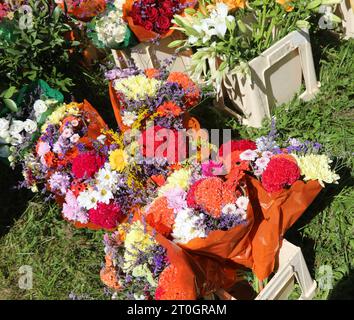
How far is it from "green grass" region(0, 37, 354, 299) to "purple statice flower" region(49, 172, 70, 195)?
0.45 m

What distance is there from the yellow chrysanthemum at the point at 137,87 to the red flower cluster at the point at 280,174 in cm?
71

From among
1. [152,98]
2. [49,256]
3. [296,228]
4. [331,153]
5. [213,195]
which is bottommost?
[49,256]

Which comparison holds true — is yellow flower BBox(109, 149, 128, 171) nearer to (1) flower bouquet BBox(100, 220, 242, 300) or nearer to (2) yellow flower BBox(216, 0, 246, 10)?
(1) flower bouquet BBox(100, 220, 242, 300)

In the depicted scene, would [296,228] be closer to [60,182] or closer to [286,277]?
[286,277]

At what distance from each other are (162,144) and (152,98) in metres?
0.25

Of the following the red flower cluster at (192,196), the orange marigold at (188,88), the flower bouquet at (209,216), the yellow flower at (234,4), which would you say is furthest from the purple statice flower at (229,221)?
the yellow flower at (234,4)

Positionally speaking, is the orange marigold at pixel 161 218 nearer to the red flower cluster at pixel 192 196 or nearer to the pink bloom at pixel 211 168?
the red flower cluster at pixel 192 196

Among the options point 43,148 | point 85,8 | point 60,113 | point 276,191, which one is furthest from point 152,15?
point 276,191

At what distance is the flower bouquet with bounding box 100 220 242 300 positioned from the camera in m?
1.91

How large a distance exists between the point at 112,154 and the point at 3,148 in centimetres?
79

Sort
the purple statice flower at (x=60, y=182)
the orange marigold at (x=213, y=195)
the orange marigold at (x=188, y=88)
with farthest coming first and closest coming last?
the orange marigold at (x=188, y=88)
the purple statice flower at (x=60, y=182)
the orange marigold at (x=213, y=195)

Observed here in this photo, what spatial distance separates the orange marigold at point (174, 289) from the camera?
1.91m

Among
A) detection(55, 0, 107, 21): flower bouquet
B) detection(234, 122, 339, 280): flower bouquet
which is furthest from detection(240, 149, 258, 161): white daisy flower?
detection(55, 0, 107, 21): flower bouquet

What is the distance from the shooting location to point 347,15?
329cm
